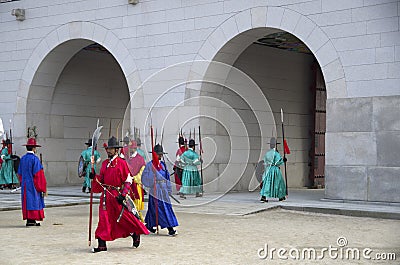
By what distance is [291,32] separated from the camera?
13734mm

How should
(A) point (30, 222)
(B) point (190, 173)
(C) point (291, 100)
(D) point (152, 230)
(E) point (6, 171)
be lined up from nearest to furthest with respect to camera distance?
(D) point (152, 230) → (A) point (30, 222) → (B) point (190, 173) → (E) point (6, 171) → (C) point (291, 100)

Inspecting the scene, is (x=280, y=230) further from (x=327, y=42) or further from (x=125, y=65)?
(x=125, y=65)

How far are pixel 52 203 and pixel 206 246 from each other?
6.10m

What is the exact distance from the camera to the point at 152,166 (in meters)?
9.49

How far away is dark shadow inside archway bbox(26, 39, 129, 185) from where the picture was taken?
1794 cm

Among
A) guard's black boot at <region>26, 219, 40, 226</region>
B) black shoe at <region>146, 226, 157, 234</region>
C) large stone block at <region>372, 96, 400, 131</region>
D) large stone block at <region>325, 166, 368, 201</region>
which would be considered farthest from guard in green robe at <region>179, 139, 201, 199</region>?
black shoe at <region>146, 226, 157, 234</region>

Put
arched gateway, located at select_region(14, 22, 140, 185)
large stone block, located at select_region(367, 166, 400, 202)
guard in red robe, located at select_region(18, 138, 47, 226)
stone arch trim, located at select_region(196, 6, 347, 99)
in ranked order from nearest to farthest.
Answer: guard in red robe, located at select_region(18, 138, 47, 226) < large stone block, located at select_region(367, 166, 400, 202) < stone arch trim, located at select_region(196, 6, 347, 99) < arched gateway, located at select_region(14, 22, 140, 185)

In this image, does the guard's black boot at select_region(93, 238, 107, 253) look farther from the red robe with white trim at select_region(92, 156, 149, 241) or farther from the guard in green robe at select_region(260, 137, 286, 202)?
the guard in green robe at select_region(260, 137, 286, 202)

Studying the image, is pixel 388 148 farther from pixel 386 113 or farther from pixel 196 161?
pixel 196 161

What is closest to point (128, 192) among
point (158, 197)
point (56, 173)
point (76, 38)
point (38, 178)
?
point (158, 197)

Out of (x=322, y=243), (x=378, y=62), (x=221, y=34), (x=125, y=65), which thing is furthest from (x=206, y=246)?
(x=125, y=65)

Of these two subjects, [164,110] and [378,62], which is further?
[164,110]

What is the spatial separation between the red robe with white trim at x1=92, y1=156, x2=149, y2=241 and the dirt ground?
0.81 feet

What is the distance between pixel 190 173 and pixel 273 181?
7.08 ft
